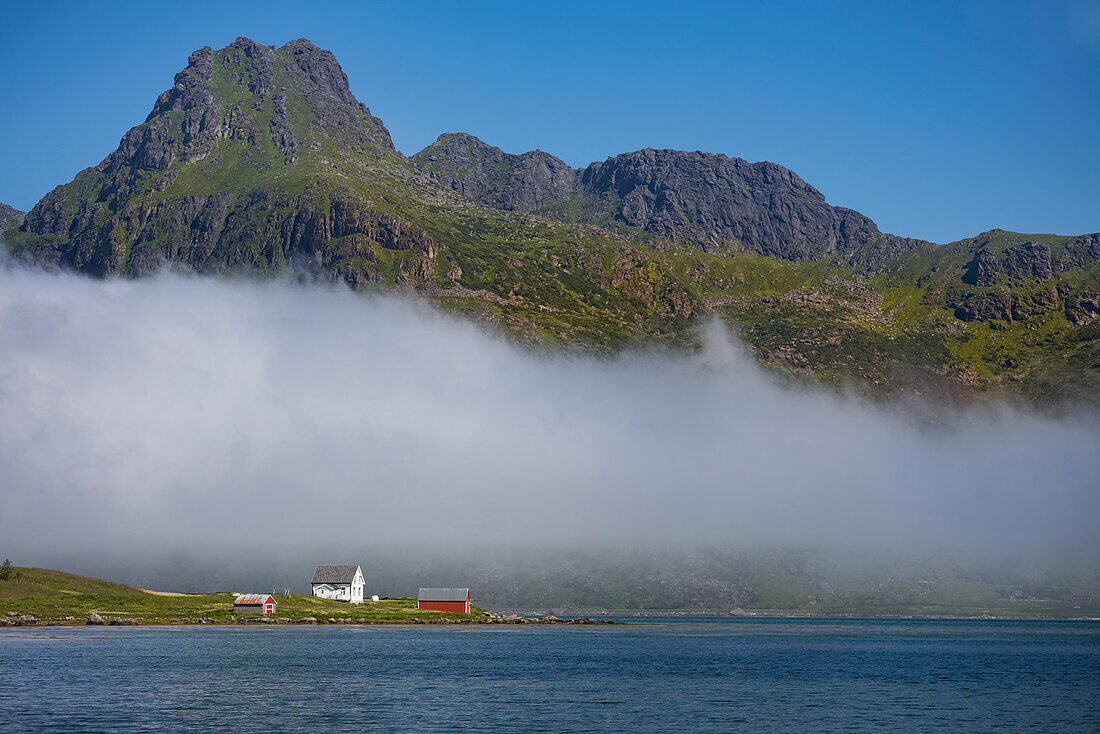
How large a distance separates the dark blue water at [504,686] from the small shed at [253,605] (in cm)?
2949

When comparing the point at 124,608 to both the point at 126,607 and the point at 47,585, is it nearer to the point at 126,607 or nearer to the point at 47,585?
the point at 126,607

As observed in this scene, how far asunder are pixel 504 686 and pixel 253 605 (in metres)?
105

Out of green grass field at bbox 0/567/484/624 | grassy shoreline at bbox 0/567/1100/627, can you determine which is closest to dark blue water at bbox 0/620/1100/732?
grassy shoreline at bbox 0/567/1100/627

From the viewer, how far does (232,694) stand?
231 ft

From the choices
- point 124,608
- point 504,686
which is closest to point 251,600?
point 124,608

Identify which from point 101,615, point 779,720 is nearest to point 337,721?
point 779,720

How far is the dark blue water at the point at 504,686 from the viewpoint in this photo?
60.6 metres

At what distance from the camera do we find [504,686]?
81562mm

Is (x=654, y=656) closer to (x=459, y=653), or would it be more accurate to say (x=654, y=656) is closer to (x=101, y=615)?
(x=459, y=653)

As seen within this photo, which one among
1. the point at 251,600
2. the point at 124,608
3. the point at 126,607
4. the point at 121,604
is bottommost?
the point at 124,608

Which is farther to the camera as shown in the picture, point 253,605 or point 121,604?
point 253,605

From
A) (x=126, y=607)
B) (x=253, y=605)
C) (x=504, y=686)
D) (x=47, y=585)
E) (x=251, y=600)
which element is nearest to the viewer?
(x=504, y=686)

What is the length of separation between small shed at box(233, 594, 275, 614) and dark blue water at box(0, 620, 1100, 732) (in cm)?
2949

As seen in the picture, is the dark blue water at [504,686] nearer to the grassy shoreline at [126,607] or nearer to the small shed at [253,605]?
the grassy shoreline at [126,607]
